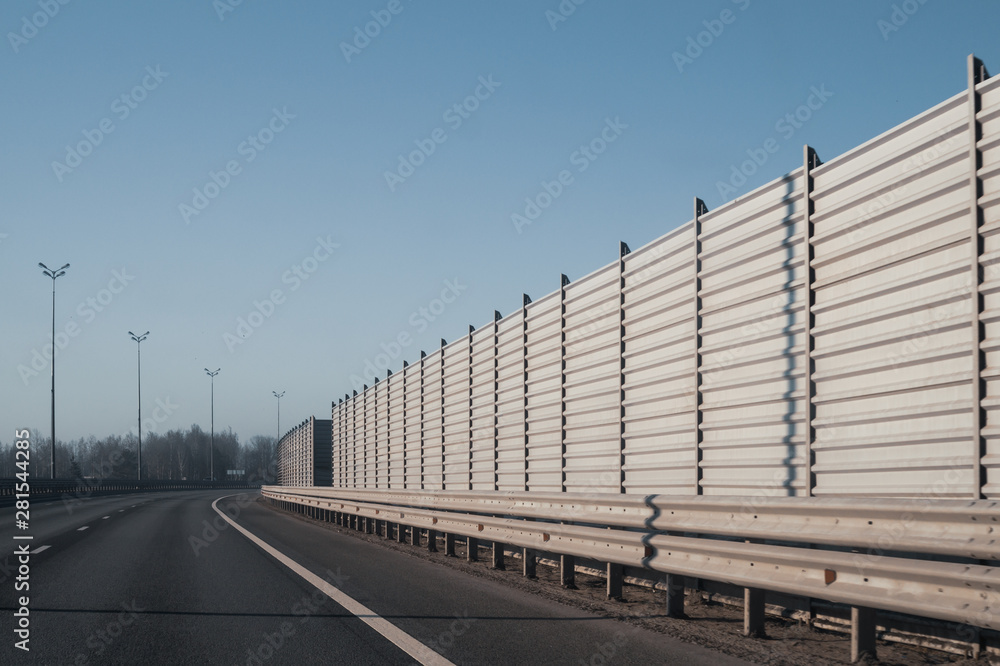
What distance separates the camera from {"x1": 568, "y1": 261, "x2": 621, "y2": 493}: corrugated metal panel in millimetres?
11336

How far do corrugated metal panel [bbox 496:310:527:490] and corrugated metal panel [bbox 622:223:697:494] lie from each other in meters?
3.78

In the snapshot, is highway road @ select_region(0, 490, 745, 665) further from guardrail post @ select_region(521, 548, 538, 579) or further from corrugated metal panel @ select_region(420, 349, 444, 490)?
corrugated metal panel @ select_region(420, 349, 444, 490)

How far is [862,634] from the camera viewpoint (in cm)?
584

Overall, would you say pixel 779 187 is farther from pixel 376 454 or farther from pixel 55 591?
pixel 376 454

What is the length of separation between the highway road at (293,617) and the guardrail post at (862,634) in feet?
2.82

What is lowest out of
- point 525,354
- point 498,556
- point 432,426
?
point 498,556

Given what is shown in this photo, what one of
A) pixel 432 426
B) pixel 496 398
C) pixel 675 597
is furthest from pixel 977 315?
pixel 432 426

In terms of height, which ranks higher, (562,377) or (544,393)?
(562,377)

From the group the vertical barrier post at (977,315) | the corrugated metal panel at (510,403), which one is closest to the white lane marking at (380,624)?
the corrugated metal panel at (510,403)

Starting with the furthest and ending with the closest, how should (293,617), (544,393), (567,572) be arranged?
1. (544,393)
2. (567,572)
3. (293,617)

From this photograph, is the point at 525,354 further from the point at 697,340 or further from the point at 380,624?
the point at 380,624

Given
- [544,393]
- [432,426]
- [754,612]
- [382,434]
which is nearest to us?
[754,612]

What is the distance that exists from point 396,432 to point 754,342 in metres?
15.9

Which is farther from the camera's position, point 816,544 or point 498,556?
point 498,556
